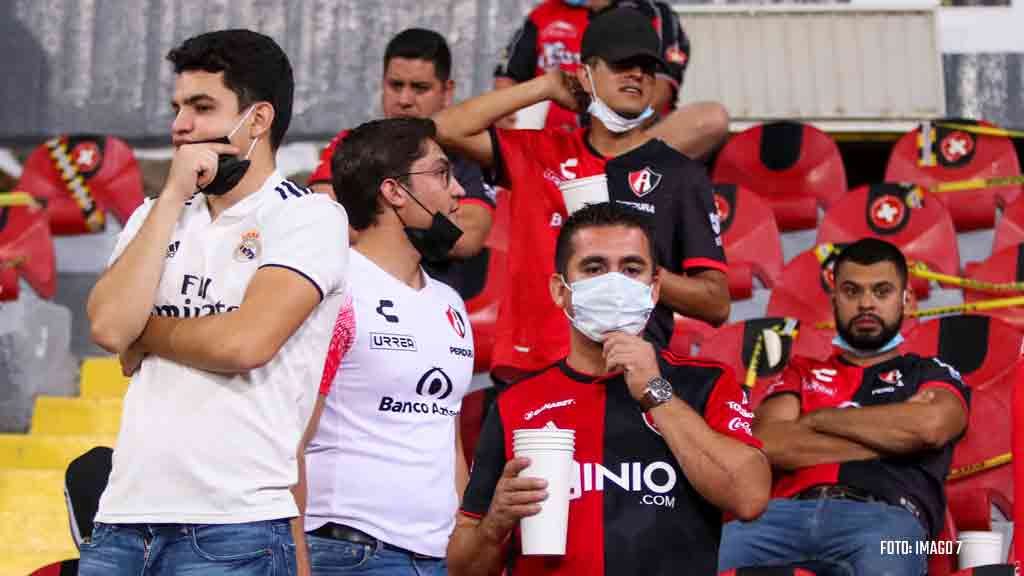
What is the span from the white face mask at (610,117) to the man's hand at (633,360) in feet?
4.32

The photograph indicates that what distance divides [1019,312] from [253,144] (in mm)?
4252

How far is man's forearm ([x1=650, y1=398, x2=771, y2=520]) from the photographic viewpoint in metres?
2.52

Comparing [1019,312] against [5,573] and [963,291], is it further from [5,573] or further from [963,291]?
[5,573]

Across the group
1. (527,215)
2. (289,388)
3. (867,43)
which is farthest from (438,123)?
(867,43)

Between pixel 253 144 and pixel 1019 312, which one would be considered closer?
pixel 253 144

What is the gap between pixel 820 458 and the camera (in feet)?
14.0

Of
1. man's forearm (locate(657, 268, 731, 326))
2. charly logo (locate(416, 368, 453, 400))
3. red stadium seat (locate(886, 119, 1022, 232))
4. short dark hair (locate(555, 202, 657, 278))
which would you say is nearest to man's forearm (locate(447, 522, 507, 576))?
charly logo (locate(416, 368, 453, 400))

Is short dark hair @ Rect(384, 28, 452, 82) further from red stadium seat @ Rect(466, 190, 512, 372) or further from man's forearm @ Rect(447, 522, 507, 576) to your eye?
man's forearm @ Rect(447, 522, 507, 576)

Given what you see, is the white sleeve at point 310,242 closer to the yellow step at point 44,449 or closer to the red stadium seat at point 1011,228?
the yellow step at point 44,449

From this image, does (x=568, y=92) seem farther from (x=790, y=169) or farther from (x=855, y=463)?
(x=790, y=169)

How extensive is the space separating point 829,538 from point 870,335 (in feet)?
2.73

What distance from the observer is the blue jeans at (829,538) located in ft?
13.1

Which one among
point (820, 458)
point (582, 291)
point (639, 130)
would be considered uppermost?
point (639, 130)

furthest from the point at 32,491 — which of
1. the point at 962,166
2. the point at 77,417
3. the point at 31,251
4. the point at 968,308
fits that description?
the point at 962,166
